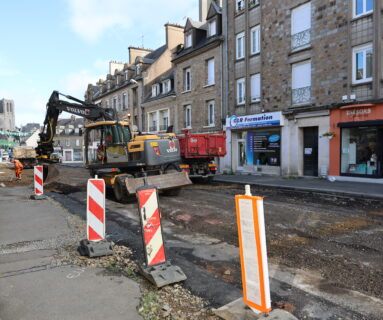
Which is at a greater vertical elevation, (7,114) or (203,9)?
(7,114)

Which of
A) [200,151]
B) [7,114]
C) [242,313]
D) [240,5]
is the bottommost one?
[242,313]

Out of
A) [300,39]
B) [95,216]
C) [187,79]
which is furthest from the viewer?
[187,79]

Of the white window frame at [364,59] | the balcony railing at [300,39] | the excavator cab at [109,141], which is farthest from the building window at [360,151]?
the excavator cab at [109,141]

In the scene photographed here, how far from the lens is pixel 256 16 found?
19.2 metres

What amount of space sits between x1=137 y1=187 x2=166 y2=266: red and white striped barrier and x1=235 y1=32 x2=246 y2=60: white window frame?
1822 centimetres

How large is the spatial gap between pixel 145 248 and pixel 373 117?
1325 cm

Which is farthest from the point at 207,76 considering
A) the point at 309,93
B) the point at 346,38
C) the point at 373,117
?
the point at 373,117

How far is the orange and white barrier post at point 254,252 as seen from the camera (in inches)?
107

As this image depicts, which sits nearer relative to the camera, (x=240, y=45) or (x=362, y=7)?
(x=362, y=7)

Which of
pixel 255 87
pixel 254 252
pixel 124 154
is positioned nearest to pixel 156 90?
pixel 255 87

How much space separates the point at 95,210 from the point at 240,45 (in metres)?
18.3

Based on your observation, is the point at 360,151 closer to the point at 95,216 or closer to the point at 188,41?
the point at 95,216

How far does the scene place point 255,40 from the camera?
19.6 metres

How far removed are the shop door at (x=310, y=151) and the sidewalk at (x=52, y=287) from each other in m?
13.9
